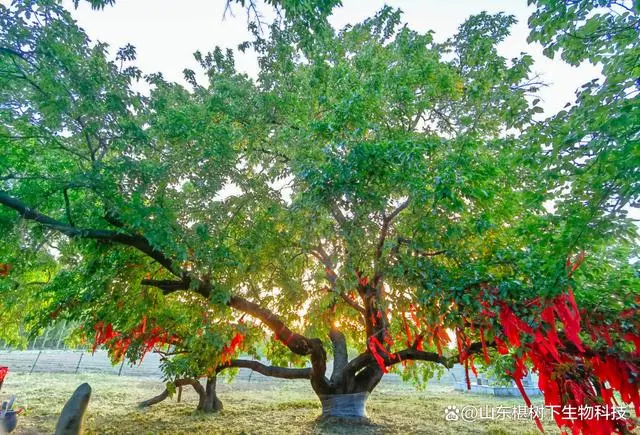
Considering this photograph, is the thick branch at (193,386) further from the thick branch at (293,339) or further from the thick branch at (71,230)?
the thick branch at (71,230)

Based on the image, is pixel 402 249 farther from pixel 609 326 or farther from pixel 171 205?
pixel 171 205

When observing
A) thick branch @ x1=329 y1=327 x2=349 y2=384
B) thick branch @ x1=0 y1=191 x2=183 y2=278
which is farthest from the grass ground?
thick branch @ x1=0 y1=191 x2=183 y2=278

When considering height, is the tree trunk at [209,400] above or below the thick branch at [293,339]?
below

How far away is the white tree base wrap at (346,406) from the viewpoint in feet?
25.9

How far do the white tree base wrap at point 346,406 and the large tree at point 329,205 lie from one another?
1.8 inches

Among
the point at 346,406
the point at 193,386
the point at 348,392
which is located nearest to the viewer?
the point at 346,406

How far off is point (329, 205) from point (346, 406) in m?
5.47

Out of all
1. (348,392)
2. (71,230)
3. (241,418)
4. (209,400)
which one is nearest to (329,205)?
(71,230)

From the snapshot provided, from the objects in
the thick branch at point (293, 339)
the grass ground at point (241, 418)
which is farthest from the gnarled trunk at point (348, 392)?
the grass ground at point (241, 418)

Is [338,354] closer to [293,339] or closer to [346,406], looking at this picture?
[346,406]

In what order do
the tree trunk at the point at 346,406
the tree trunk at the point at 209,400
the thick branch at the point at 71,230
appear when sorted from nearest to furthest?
the thick branch at the point at 71,230 < the tree trunk at the point at 346,406 < the tree trunk at the point at 209,400

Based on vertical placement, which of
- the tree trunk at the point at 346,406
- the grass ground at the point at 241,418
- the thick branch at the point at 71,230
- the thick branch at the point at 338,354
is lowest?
the grass ground at the point at 241,418

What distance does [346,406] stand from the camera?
311 inches

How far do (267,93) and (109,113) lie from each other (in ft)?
8.92
